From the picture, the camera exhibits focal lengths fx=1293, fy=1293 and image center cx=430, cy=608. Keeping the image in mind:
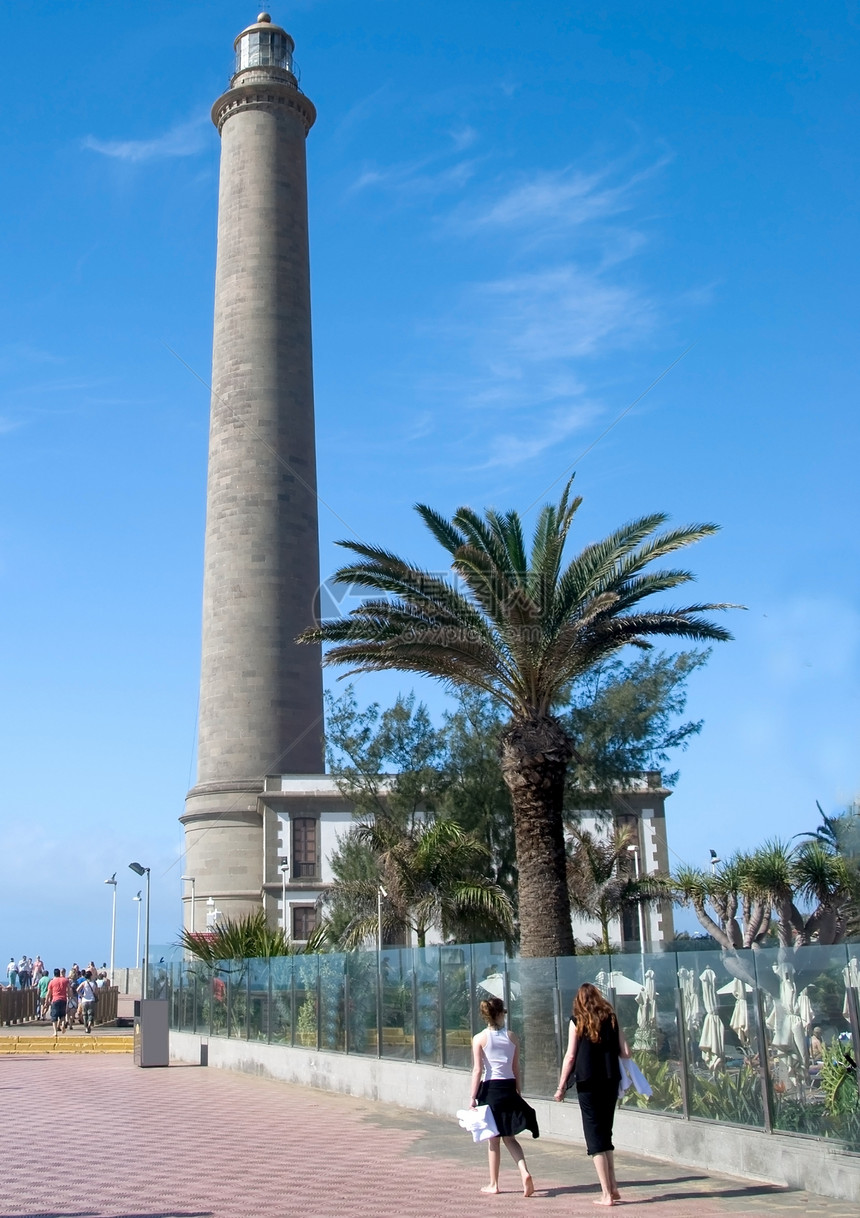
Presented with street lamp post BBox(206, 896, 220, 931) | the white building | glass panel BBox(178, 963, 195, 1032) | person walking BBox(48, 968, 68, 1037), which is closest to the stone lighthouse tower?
street lamp post BBox(206, 896, 220, 931)

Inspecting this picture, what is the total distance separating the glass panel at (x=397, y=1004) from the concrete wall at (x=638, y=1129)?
24 centimetres

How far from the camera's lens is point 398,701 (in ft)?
114

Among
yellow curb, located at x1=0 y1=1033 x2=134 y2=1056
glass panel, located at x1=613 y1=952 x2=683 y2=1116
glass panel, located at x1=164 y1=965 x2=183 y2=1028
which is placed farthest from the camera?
yellow curb, located at x1=0 y1=1033 x2=134 y2=1056

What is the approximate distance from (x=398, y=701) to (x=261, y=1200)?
24.8 meters

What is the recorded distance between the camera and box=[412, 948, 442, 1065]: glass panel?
16.2 meters

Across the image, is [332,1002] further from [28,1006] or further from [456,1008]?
[28,1006]

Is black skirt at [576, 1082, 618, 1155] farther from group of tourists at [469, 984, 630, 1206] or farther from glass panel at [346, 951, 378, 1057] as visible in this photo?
glass panel at [346, 951, 378, 1057]

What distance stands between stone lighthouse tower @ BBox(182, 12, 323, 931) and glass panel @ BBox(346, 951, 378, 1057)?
1838 cm

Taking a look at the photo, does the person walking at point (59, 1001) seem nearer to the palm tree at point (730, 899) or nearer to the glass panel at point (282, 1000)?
the glass panel at point (282, 1000)

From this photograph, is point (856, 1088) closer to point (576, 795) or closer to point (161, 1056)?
point (161, 1056)

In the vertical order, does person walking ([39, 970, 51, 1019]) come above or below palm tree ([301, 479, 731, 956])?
below

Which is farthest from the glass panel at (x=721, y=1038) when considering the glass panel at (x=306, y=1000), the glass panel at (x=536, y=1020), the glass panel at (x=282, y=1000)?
the glass panel at (x=282, y=1000)

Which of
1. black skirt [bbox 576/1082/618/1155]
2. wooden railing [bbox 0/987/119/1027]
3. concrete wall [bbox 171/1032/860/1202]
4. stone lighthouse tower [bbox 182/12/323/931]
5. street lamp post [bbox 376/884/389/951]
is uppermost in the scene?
stone lighthouse tower [bbox 182/12/323/931]

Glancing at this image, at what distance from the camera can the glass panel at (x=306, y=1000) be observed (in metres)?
19.9
